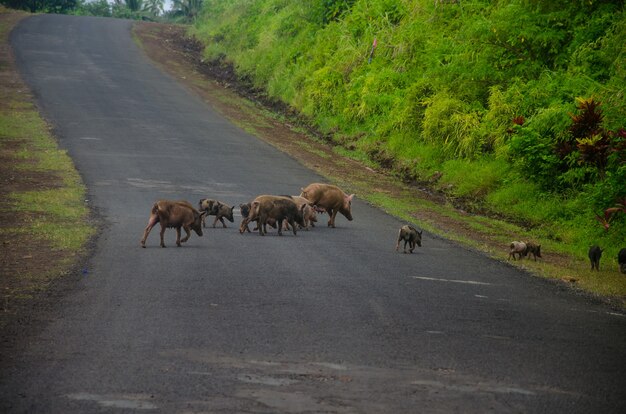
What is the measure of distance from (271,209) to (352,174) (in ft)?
33.7

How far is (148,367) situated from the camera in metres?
Answer: 8.16

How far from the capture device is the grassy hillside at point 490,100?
2064cm

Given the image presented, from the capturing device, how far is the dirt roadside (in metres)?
16.4

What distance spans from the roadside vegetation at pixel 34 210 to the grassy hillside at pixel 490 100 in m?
10.2

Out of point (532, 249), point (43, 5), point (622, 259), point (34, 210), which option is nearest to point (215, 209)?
point (34, 210)

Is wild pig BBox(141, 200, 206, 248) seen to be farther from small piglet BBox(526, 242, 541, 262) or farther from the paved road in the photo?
small piglet BBox(526, 242, 541, 262)

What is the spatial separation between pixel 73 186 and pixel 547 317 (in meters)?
12.7

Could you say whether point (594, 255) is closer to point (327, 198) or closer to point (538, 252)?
point (538, 252)

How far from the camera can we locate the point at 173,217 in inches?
580

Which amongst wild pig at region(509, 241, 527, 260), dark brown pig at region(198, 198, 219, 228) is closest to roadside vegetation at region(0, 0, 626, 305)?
wild pig at region(509, 241, 527, 260)

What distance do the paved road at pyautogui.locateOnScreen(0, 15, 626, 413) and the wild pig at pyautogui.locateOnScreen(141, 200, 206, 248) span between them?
0.30m

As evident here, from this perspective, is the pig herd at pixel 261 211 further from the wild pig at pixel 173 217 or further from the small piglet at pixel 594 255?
the small piglet at pixel 594 255

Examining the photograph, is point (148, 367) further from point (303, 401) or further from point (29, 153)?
point (29, 153)

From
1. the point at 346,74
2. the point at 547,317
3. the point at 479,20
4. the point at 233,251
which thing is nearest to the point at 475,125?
the point at 479,20
